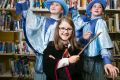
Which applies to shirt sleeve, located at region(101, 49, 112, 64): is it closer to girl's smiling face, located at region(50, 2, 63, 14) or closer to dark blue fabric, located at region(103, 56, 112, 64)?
dark blue fabric, located at region(103, 56, 112, 64)

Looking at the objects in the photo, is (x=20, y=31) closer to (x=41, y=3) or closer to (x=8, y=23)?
(x=8, y=23)

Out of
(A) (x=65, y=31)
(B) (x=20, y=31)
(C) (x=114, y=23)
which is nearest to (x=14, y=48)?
(B) (x=20, y=31)

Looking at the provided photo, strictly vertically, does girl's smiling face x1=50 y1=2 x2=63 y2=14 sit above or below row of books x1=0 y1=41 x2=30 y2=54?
above

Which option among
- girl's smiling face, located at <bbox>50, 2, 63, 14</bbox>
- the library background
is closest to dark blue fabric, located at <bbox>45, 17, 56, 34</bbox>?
girl's smiling face, located at <bbox>50, 2, 63, 14</bbox>

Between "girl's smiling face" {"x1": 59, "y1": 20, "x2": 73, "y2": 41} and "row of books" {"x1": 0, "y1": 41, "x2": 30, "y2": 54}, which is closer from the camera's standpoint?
"girl's smiling face" {"x1": 59, "y1": 20, "x2": 73, "y2": 41}

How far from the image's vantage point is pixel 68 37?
5.79ft

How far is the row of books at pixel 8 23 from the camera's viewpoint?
3246 mm

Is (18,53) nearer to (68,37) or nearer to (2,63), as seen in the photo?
(2,63)

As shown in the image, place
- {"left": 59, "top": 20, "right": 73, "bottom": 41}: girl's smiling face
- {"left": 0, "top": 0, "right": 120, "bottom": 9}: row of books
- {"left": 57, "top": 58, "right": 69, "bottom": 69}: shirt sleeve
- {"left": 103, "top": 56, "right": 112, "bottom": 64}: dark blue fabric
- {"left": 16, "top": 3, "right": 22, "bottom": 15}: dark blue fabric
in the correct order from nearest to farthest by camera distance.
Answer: {"left": 57, "top": 58, "right": 69, "bottom": 69}: shirt sleeve < {"left": 59, "top": 20, "right": 73, "bottom": 41}: girl's smiling face < {"left": 103, "top": 56, "right": 112, "bottom": 64}: dark blue fabric < {"left": 16, "top": 3, "right": 22, "bottom": 15}: dark blue fabric < {"left": 0, "top": 0, "right": 120, "bottom": 9}: row of books

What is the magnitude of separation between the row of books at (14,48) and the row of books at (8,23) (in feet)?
0.63

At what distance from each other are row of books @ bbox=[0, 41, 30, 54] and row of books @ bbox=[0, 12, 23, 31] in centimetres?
19

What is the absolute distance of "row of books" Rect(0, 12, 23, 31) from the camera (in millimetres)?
3246

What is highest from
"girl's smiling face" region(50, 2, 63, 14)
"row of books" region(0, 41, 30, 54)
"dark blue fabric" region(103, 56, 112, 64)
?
"girl's smiling face" region(50, 2, 63, 14)

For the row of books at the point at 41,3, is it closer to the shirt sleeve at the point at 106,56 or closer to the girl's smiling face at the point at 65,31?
the shirt sleeve at the point at 106,56
